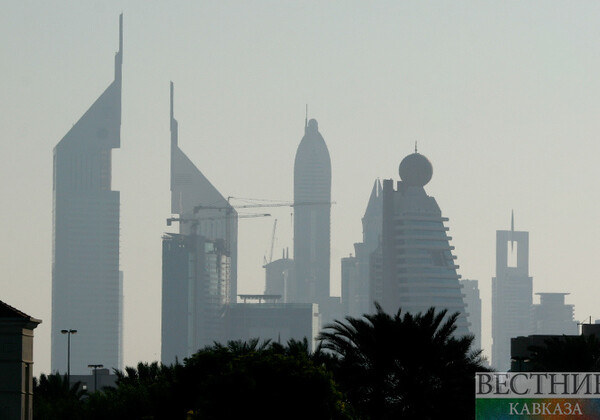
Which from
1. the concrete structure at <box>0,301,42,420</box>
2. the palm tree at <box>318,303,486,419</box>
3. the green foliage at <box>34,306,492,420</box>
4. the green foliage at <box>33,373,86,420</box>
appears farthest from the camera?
the green foliage at <box>33,373,86,420</box>

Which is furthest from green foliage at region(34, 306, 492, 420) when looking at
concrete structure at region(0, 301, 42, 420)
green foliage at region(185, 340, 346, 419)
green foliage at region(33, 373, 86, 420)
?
green foliage at region(33, 373, 86, 420)

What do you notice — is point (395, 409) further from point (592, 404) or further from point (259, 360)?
point (592, 404)

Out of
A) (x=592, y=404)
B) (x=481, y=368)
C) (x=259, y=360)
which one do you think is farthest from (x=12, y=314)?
(x=592, y=404)

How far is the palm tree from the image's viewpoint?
70.5 m

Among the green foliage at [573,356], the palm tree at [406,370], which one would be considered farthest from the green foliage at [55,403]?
the palm tree at [406,370]

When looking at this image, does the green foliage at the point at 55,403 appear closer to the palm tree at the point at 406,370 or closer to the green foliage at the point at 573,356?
the green foliage at the point at 573,356

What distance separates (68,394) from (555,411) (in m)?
83.5

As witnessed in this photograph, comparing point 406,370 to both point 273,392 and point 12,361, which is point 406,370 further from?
point 12,361

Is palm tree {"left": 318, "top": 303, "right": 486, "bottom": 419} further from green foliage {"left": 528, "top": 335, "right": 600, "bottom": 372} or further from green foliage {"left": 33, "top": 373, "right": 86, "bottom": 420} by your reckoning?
green foliage {"left": 33, "top": 373, "right": 86, "bottom": 420}

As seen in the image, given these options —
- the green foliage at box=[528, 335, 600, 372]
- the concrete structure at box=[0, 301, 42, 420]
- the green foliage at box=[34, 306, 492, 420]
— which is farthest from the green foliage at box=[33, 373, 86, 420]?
the green foliage at box=[528, 335, 600, 372]

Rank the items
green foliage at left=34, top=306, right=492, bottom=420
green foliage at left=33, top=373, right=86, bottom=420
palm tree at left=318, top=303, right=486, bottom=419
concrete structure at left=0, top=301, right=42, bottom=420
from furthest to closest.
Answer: green foliage at left=33, top=373, right=86, bottom=420 < concrete structure at left=0, top=301, right=42, bottom=420 < palm tree at left=318, top=303, right=486, bottom=419 < green foliage at left=34, top=306, right=492, bottom=420

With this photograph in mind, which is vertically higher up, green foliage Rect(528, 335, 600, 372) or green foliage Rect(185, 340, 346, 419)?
green foliage Rect(528, 335, 600, 372)

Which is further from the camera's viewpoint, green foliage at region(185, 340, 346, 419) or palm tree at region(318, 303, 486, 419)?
palm tree at region(318, 303, 486, 419)

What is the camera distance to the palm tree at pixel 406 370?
231 feet
